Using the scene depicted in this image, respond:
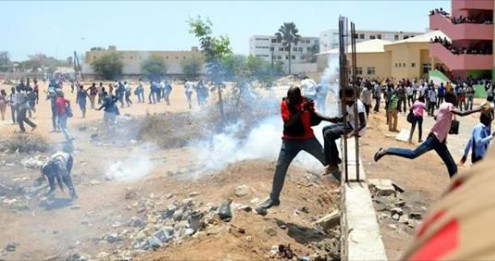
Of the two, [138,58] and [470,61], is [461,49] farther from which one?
[138,58]

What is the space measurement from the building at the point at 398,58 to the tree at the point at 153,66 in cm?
3103

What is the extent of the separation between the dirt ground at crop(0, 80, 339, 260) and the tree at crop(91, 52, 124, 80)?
57596 mm

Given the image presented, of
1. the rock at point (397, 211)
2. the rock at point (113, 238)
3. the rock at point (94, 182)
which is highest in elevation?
the rock at point (397, 211)

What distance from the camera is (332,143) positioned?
22.8 feet

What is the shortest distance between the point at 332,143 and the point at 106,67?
216 feet

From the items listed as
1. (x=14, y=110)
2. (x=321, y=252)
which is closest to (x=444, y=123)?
(x=321, y=252)

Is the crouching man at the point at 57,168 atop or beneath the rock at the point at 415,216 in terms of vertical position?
atop

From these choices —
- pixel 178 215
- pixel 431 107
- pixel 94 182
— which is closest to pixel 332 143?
pixel 178 215

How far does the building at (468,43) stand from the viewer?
37.0 metres

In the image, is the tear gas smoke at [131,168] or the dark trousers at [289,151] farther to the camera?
the tear gas smoke at [131,168]

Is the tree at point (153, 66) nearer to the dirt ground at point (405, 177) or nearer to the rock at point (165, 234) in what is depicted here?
the dirt ground at point (405, 177)

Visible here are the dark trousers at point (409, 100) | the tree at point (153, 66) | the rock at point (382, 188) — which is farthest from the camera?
the tree at point (153, 66)

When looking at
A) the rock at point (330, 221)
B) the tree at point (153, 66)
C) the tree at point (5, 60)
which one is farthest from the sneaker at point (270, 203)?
the tree at point (5, 60)

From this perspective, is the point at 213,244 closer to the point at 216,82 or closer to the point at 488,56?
the point at 216,82
